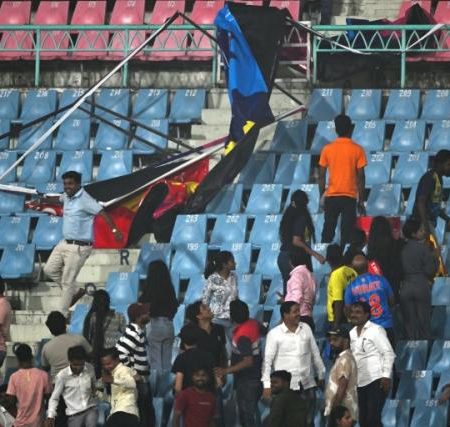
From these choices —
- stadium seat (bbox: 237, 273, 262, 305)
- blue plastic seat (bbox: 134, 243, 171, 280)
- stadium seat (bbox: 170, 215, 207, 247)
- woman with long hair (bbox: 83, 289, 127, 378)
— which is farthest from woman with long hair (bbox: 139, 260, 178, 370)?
stadium seat (bbox: 170, 215, 207, 247)

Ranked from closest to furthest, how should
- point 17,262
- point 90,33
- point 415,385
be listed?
point 415,385, point 17,262, point 90,33

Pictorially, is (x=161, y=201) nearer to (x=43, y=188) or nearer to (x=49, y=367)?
(x=43, y=188)

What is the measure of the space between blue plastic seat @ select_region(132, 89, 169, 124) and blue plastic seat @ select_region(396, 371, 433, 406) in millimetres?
7822

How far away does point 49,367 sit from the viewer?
25.4 m

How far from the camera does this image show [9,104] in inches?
1304

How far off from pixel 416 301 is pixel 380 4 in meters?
9.83

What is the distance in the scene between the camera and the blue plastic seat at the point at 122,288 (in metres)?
28.1

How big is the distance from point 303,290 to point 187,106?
686 cm

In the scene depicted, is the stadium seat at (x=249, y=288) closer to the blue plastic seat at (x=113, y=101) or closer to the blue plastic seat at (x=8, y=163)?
the blue plastic seat at (x=8, y=163)

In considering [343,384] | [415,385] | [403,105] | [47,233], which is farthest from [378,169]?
[343,384]

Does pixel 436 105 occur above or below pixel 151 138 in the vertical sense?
above

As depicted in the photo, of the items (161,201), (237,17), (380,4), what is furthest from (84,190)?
(380,4)

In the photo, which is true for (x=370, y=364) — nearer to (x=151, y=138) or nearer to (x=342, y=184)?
(x=342, y=184)

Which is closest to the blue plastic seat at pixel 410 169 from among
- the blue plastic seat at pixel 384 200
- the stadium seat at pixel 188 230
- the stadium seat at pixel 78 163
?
the blue plastic seat at pixel 384 200
